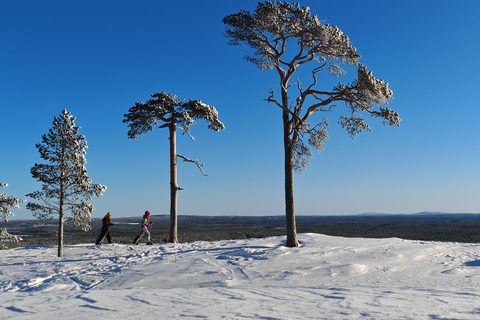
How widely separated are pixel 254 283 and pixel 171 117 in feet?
46.2

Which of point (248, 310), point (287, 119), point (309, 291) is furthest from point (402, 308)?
point (287, 119)

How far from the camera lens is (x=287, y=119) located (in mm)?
15648

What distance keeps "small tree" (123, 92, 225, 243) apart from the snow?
16.8ft

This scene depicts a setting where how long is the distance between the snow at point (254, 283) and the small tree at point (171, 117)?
16.8 ft

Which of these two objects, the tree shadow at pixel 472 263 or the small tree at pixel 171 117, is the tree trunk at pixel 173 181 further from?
the tree shadow at pixel 472 263

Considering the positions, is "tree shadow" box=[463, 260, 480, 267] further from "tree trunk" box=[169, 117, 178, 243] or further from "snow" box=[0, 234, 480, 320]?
"tree trunk" box=[169, 117, 178, 243]

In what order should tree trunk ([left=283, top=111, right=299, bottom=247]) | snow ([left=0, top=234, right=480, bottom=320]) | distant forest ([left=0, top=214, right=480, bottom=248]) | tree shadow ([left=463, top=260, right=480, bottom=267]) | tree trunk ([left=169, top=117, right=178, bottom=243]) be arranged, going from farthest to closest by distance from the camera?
distant forest ([left=0, top=214, right=480, bottom=248]), tree trunk ([left=169, top=117, right=178, bottom=243]), tree trunk ([left=283, top=111, right=299, bottom=247]), tree shadow ([left=463, top=260, right=480, bottom=267]), snow ([left=0, top=234, right=480, bottom=320])

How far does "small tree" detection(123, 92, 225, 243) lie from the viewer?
20.6m

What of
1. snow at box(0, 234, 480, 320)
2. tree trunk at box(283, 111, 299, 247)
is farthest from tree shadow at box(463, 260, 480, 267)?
tree trunk at box(283, 111, 299, 247)

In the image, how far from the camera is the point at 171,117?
21109 millimetres

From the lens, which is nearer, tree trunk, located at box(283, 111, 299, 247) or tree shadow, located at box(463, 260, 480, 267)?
tree shadow, located at box(463, 260, 480, 267)

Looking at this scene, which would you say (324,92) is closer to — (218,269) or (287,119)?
(287,119)

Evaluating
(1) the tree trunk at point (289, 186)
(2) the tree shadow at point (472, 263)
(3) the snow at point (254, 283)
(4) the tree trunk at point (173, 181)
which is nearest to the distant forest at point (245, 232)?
(4) the tree trunk at point (173, 181)

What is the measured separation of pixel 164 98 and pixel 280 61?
25.7 feet
